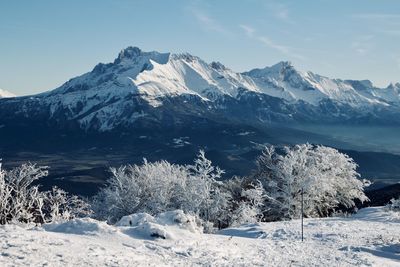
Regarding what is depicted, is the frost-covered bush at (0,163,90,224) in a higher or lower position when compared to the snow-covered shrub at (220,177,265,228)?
higher

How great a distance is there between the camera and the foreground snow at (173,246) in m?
23.3

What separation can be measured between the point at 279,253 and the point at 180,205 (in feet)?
140

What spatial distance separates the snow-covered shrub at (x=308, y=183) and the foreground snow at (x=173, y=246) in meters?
31.8

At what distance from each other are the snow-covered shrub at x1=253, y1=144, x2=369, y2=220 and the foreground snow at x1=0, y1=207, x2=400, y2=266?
31823 mm

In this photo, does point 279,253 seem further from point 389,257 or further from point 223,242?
point 389,257

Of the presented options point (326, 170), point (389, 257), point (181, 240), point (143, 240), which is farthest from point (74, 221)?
point (326, 170)

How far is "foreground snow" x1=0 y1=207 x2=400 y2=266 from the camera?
2331 cm

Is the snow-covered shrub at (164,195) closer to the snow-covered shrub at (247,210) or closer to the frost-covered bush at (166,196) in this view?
the frost-covered bush at (166,196)

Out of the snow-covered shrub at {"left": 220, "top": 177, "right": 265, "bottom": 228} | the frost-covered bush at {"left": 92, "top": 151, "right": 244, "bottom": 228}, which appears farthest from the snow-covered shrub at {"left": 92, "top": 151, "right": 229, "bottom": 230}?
the snow-covered shrub at {"left": 220, "top": 177, "right": 265, "bottom": 228}

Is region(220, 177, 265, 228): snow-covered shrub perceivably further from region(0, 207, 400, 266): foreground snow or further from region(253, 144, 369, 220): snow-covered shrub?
region(0, 207, 400, 266): foreground snow

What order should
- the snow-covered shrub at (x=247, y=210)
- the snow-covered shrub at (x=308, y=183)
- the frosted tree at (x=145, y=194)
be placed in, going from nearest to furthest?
the snow-covered shrub at (x=247, y=210), the snow-covered shrub at (x=308, y=183), the frosted tree at (x=145, y=194)

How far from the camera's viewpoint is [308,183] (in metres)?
69.5

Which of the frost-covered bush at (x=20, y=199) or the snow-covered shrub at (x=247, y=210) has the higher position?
the frost-covered bush at (x=20, y=199)

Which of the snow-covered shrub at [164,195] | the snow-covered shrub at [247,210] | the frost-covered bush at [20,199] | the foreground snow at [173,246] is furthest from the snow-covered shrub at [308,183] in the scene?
the foreground snow at [173,246]
